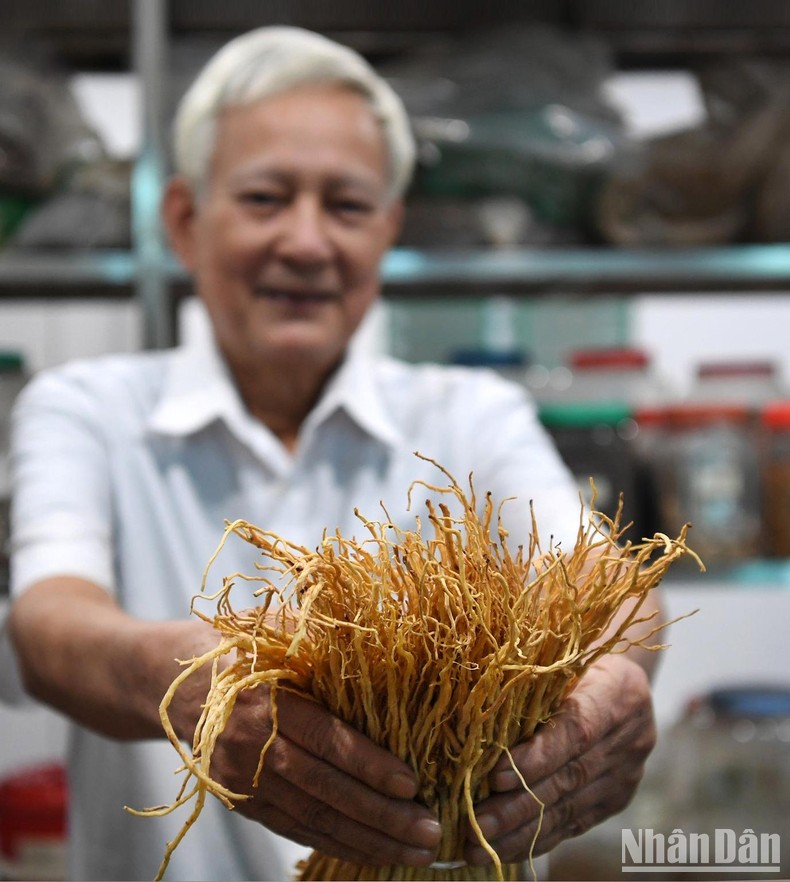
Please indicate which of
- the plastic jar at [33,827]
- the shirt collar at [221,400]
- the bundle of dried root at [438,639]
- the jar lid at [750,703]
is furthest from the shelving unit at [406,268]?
the bundle of dried root at [438,639]

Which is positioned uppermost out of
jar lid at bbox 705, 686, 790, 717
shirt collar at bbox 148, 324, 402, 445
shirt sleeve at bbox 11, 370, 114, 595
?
shirt collar at bbox 148, 324, 402, 445

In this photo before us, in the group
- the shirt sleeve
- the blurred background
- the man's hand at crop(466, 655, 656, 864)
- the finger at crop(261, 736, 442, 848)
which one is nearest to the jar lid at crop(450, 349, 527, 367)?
the blurred background

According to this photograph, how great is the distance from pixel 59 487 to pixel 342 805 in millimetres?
491

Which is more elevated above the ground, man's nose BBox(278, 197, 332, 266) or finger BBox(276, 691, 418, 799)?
man's nose BBox(278, 197, 332, 266)

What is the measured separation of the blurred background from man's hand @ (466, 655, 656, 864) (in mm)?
599

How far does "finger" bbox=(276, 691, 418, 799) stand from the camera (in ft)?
1.27

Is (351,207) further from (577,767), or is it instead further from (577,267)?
(577,767)

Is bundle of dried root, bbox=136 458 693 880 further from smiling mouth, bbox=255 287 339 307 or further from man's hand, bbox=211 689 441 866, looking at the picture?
smiling mouth, bbox=255 287 339 307

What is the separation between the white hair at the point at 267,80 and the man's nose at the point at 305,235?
0.33 ft

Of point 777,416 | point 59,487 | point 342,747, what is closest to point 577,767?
point 342,747

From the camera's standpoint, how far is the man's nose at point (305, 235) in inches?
35.7

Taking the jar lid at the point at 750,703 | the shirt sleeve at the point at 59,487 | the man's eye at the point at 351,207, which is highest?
the man's eye at the point at 351,207

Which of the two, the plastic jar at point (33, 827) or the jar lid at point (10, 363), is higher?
the jar lid at point (10, 363)

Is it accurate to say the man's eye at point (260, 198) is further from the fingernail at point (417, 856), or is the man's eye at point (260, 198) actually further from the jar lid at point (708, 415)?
the fingernail at point (417, 856)
